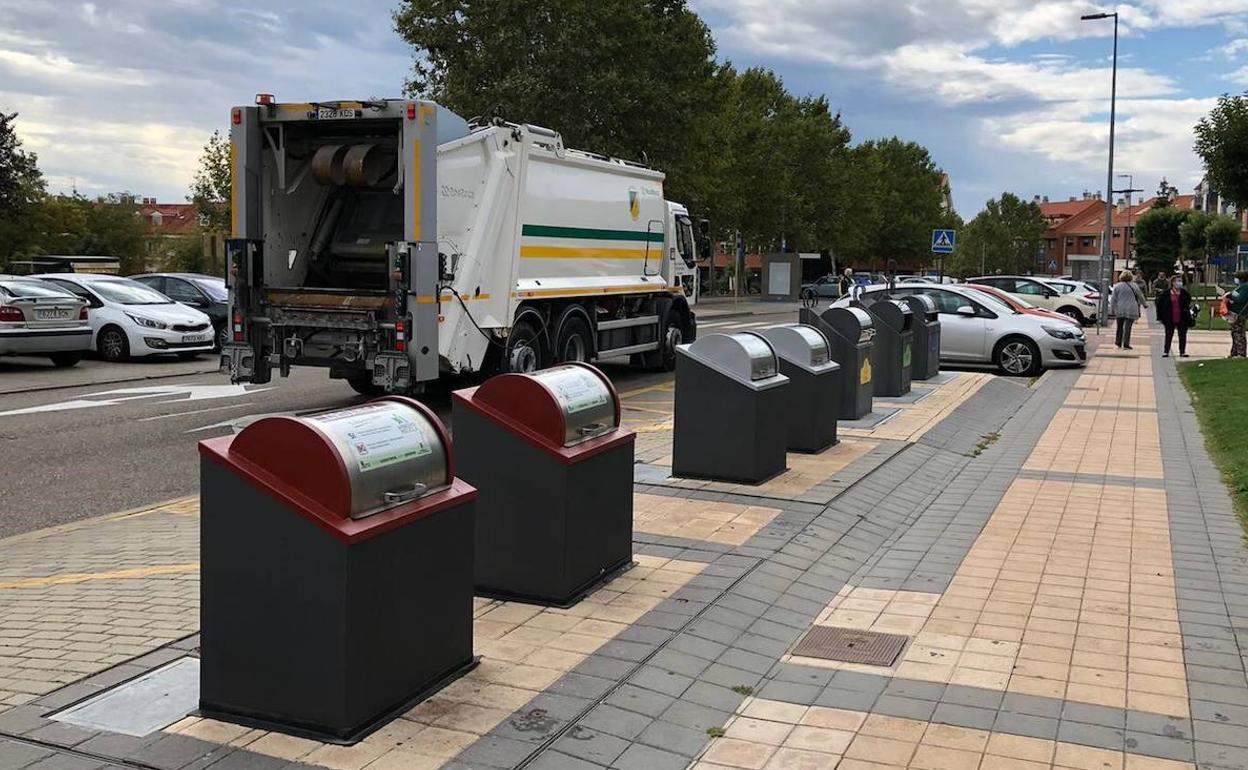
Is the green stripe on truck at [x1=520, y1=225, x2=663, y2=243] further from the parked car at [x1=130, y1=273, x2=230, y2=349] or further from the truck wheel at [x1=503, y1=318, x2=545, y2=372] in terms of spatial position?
the parked car at [x1=130, y1=273, x2=230, y2=349]

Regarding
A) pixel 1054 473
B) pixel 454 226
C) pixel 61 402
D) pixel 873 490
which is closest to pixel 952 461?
pixel 1054 473

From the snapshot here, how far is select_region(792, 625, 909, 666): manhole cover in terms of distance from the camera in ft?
16.8

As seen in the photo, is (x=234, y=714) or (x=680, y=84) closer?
(x=234, y=714)

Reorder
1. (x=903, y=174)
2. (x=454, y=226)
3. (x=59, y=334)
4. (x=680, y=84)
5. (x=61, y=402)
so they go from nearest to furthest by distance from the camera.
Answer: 1. (x=454, y=226)
2. (x=61, y=402)
3. (x=59, y=334)
4. (x=680, y=84)
5. (x=903, y=174)

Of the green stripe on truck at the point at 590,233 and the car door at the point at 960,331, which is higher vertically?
the green stripe on truck at the point at 590,233

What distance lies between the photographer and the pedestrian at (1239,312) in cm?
2028

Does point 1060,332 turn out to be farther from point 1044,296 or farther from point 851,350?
point 1044,296

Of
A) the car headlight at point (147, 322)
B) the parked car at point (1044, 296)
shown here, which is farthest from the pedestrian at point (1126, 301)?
the car headlight at point (147, 322)

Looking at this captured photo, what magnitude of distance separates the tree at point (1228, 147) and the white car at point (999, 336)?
6435 mm

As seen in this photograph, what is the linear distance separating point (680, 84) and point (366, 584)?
1229 inches

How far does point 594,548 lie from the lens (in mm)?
5754

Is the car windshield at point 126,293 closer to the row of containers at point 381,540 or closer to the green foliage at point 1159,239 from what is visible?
the row of containers at point 381,540

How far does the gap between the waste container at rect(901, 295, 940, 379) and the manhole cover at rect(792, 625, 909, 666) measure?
404 inches

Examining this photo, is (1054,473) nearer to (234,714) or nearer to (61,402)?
(234,714)
